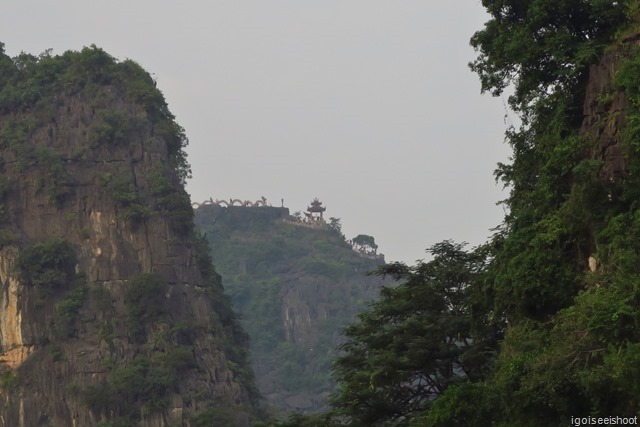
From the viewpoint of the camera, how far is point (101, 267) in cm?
5369

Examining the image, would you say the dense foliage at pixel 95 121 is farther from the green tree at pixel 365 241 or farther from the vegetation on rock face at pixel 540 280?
the green tree at pixel 365 241

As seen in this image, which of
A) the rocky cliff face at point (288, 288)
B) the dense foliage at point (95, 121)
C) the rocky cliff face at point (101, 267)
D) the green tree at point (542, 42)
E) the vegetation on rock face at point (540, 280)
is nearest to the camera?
the vegetation on rock face at point (540, 280)

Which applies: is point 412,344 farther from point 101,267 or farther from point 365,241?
point 365,241

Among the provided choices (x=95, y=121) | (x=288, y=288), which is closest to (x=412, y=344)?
(x=95, y=121)

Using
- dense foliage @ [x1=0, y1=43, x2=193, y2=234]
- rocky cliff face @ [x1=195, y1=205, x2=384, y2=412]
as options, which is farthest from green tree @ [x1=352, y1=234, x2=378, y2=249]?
dense foliage @ [x1=0, y1=43, x2=193, y2=234]

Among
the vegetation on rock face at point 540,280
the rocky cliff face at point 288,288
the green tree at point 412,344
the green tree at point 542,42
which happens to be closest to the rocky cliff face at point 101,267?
the green tree at point 412,344

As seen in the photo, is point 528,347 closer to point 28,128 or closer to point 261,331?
point 28,128

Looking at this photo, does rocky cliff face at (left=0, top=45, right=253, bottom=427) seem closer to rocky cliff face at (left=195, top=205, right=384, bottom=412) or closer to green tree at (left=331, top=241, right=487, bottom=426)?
green tree at (left=331, top=241, right=487, bottom=426)

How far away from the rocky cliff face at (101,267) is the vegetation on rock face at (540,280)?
23.4m

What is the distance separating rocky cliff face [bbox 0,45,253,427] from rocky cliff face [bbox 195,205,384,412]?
4114 centimetres

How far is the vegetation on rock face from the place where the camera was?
71.2 feet

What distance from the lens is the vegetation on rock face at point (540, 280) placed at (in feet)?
71.2

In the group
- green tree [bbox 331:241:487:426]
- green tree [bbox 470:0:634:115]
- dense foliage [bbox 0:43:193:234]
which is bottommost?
green tree [bbox 331:241:487:426]

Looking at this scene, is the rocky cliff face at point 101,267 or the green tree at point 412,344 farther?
the rocky cliff face at point 101,267
